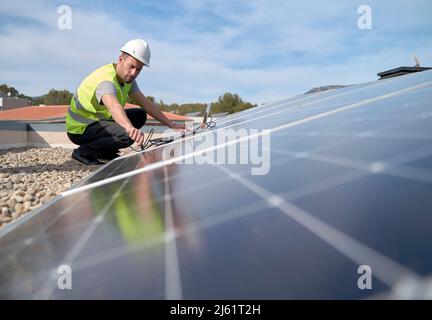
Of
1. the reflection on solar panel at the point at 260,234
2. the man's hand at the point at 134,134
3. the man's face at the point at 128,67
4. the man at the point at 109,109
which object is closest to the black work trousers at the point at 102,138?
the man at the point at 109,109

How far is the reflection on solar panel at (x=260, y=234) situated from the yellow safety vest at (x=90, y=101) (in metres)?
3.17

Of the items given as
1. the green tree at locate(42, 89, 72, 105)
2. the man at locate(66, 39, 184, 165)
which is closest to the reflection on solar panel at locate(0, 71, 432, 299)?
the man at locate(66, 39, 184, 165)

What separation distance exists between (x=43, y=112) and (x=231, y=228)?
122ft

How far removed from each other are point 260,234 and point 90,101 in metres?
4.63

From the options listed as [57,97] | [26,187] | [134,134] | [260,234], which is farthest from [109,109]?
[57,97]

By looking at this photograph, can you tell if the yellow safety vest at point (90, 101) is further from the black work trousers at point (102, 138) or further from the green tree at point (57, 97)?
the green tree at point (57, 97)

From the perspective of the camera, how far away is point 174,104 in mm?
84250

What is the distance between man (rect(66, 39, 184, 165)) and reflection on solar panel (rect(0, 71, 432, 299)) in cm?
247

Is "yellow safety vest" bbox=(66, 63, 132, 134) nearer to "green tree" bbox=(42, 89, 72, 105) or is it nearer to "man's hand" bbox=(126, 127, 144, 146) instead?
"man's hand" bbox=(126, 127, 144, 146)

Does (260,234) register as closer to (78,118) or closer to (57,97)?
(78,118)

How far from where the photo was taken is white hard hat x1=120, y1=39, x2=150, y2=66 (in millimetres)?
4656

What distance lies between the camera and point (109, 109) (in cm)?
441
